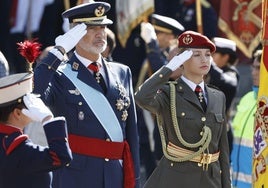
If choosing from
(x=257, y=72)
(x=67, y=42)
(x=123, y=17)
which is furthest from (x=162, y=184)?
(x=123, y=17)

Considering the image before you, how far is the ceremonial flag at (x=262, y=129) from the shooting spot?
744 cm

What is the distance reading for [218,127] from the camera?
7773mm

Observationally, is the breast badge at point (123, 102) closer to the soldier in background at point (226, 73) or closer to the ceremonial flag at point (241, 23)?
the soldier in background at point (226, 73)

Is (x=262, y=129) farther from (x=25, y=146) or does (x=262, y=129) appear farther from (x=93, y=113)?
(x=25, y=146)

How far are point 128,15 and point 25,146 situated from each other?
6.23 meters

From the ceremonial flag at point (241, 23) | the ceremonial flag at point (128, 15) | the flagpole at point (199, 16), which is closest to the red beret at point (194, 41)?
the ceremonial flag at point (128, 15)

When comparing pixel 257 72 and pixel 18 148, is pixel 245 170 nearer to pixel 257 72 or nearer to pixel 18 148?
pixel 257 72

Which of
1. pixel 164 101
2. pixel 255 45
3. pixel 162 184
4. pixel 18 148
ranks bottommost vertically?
pixel 255 45

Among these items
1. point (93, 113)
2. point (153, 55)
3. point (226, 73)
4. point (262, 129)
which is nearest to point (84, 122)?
point (93, 113)

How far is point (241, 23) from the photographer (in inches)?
507

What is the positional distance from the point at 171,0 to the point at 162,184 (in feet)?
17.4

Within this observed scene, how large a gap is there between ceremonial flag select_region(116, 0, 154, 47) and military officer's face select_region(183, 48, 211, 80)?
4238 mm

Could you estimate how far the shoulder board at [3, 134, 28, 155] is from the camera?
19.6 ft

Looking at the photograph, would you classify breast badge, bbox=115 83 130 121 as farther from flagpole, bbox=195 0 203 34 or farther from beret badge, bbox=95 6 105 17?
flagpole, bbox=195 0 203 34
